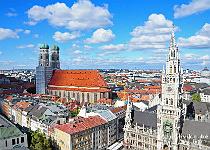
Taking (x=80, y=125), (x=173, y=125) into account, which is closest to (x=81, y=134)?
(x=80, y=125)

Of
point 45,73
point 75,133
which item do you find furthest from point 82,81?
point 75,133

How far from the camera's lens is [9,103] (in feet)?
513

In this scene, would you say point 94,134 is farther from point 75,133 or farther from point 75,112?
point 75,112

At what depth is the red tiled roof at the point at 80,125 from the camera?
9332 centimetres

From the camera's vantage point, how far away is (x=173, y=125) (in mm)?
85000

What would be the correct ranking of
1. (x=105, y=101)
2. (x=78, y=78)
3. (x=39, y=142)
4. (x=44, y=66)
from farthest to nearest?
1. (x=44, y=66)
2. (x=78, y=78)
3. (x=105, y=101)
4. (x=39, y=142)

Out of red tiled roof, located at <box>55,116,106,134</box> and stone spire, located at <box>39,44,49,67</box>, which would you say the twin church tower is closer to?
stone spire, located at <box>39,44,49,67</box>

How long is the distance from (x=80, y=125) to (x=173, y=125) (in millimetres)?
30802

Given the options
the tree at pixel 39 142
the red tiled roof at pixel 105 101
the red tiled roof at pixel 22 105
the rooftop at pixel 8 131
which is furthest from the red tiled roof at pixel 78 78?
the rooftop at pixel 8 131

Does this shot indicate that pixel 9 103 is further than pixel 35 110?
Yes

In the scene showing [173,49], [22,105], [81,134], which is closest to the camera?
[173,49]

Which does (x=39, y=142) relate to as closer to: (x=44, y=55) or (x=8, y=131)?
(x=8, y=131)

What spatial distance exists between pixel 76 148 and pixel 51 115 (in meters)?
25.6

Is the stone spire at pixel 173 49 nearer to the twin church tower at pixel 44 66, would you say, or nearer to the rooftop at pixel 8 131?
the rooftop at pixel 8 131
